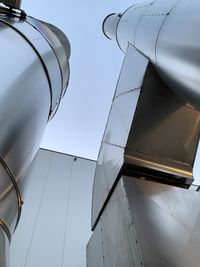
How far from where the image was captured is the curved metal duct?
4.32 feet

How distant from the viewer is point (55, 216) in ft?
13.5

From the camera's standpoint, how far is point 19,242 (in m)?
3.54

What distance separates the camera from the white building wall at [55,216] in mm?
3465

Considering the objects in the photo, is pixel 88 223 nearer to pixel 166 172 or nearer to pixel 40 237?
pixel 40 237

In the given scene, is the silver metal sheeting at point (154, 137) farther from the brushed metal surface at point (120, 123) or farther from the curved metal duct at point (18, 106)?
the curved metal duct at point (18, 106)

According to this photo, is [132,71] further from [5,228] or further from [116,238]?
[5,228]

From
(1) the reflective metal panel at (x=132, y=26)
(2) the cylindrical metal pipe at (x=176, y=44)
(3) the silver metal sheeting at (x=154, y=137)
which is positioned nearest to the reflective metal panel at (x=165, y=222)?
(3) the silver metal sheeting at (x=154, y=137)

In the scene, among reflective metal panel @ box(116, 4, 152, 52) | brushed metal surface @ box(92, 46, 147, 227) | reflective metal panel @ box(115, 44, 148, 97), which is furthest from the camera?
reflective metal panel @ box(116, 4, 152, 52)

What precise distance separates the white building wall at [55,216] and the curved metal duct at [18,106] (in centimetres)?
110

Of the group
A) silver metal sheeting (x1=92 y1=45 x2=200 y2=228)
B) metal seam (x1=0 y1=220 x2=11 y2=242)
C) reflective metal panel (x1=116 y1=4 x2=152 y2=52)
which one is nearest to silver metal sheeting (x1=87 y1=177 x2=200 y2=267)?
silver metal sheeting (x1=92 y1=45 x2=200 y2=228)

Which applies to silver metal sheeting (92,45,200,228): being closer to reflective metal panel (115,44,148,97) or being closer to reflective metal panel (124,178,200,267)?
reflective metal panel (115,44,148,97)

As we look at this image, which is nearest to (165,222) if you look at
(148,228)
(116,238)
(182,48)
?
(148,228)

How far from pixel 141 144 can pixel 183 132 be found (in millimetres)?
408

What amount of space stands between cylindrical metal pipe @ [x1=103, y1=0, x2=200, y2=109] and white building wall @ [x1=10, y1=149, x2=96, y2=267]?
1545mm
